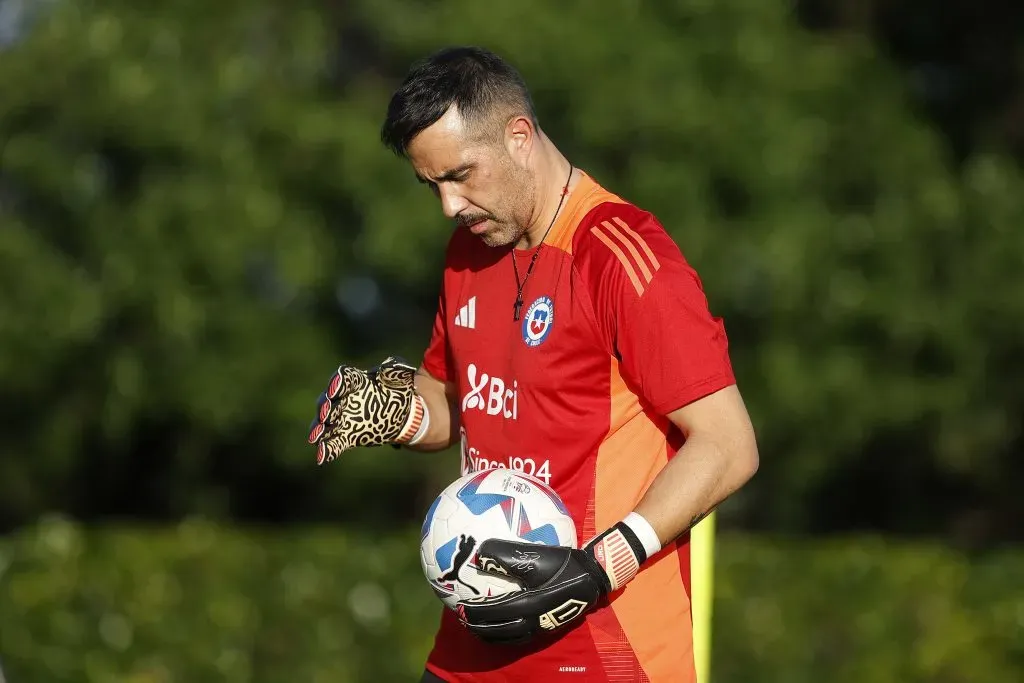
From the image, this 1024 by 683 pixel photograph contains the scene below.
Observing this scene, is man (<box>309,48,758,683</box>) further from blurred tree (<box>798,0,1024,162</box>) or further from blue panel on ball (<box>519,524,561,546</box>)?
blurred tree (<box>798,0,1024,162</box>)

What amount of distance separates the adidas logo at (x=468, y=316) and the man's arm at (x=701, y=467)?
723 mm

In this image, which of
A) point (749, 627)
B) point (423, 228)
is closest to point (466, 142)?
point (749, 627)

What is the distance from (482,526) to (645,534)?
387 millimetres

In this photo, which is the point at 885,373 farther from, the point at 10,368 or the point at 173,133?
the point at 10,368

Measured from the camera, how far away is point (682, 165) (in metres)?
12.9

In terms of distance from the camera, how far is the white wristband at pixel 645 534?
311 centimetres

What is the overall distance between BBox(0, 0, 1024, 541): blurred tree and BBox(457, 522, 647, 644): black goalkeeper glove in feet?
30.6

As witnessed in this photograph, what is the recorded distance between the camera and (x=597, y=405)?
11.1 ft

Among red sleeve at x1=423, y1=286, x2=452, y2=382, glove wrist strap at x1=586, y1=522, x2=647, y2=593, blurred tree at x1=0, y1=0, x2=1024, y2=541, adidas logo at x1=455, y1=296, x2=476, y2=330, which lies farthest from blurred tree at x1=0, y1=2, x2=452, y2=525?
glove wrist strap at x1=586, y1=522, x2=647, y2=593

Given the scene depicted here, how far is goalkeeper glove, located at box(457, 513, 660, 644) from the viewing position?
3.08m

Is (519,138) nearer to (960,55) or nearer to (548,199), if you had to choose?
(548,199)

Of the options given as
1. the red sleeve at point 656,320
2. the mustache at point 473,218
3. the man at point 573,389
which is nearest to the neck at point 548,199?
the man at point 573,389

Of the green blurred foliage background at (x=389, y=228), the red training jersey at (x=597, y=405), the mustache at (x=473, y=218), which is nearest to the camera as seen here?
the red training jersey at (x=597, y=405)

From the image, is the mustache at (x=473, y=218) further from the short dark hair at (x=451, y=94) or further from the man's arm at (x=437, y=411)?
the man's arm at (x=437, y=411)
